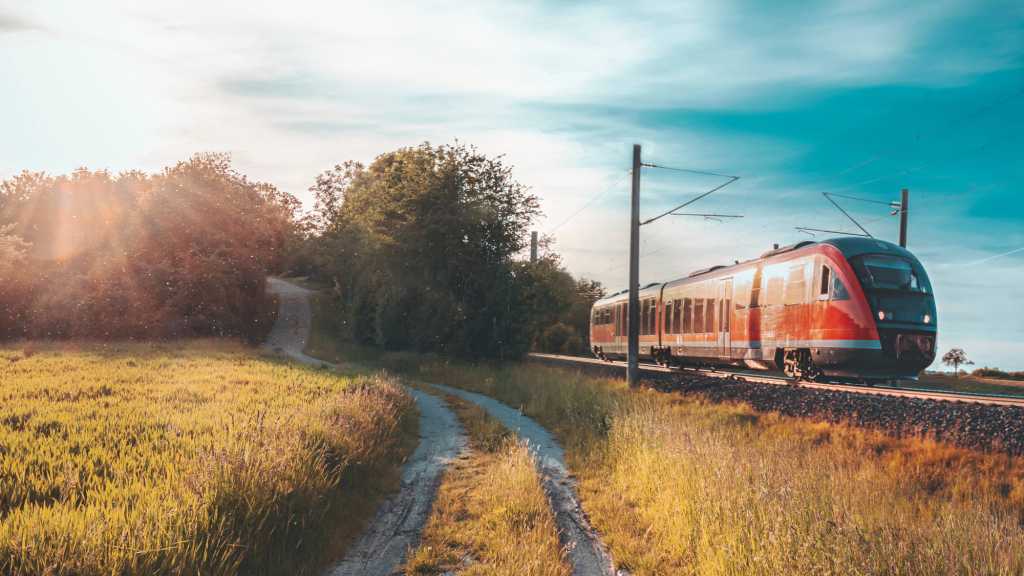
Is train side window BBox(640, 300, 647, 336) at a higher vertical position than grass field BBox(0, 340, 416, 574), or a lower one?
higher

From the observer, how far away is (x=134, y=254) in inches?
1706

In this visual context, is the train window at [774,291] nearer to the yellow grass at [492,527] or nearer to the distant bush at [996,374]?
the yellow grass at [492,527]

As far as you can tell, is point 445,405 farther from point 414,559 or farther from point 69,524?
point 69,524

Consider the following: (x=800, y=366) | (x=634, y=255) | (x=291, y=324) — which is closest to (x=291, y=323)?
(x=291, y=324)

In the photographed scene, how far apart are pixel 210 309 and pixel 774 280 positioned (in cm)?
3685

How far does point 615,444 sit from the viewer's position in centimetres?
1284

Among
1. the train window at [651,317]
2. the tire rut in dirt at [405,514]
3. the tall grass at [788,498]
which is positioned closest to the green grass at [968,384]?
the train window at [651,317]

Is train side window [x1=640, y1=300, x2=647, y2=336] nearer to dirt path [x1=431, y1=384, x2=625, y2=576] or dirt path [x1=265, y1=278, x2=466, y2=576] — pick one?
dirt path [x1=265, y1=278, x2=466, y2=576]

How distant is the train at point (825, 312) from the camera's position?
16344 millimetres

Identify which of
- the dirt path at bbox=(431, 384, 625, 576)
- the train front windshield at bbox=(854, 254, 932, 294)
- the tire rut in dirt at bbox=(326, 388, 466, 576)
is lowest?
the tire rut in dirt at bbox=(326, 388, 466, 576)

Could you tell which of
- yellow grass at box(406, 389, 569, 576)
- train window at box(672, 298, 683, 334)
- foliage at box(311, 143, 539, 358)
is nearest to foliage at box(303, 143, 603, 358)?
foliage at box(311, 143, 539, 358)

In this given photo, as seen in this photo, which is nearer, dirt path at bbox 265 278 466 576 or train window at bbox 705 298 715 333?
dirt path at bbox 265 278 466 576

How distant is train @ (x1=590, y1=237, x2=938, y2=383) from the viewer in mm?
16344

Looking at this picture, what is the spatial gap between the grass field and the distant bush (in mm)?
32167
